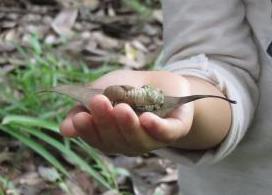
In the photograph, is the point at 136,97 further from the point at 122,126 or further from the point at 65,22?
the point at 65,22

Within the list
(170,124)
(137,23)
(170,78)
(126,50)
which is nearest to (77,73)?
(126,50)

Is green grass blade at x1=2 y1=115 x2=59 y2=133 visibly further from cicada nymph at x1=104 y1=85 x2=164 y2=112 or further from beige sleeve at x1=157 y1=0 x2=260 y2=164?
cicada nymph at x1=104 y1=85 x2=164 y2=112

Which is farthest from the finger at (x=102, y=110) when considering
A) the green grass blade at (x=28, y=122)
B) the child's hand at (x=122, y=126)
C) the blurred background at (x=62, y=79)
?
the green grass blade at (x=28, y=122)

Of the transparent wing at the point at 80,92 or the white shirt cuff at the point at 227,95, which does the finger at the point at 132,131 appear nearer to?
the transparent wing at the point at 80,92

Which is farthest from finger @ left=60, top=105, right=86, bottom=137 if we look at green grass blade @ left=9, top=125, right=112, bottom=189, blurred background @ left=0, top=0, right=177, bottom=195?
green grass blade @ left=9, top=125, right=112, bottom=189

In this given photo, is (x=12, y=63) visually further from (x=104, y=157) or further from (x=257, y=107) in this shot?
(x=257, y=107)

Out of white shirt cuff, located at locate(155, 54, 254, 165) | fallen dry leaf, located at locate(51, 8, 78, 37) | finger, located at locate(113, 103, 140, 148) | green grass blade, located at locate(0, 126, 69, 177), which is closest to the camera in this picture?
finger, located at locate(113, 103, 140, 148)
